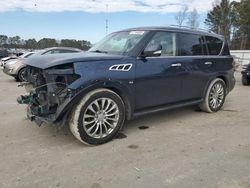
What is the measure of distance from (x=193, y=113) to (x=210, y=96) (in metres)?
0.51

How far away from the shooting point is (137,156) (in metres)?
4.18

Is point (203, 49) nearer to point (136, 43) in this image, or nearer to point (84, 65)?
point (136, 43)

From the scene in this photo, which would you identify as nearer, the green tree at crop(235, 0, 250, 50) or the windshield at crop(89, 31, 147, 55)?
the windshield at crop(89, 31, 147, 55)

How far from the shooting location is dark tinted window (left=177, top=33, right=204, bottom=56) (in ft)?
19.1

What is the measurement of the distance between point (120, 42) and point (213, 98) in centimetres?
256

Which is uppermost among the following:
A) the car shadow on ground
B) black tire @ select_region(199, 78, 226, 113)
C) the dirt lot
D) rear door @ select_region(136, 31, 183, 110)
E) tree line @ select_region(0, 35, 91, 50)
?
tree line @ select_region(0, 35, 91, 50)

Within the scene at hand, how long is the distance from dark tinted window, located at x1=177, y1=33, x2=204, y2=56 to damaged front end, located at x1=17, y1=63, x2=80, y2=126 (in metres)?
2.38

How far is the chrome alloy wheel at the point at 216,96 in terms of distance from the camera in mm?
6664

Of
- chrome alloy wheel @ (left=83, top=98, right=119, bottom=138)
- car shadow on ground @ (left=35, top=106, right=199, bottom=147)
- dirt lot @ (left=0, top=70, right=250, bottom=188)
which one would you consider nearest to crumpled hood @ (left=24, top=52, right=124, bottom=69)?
chrome alloy wheel @ (left=83, top=98, right=119, bottom=138)

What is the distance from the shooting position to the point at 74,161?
13.2ft

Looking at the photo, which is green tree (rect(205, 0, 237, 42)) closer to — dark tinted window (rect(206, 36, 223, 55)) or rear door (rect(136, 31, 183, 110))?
dark tinted window (rect(206, 36, 223, 55))

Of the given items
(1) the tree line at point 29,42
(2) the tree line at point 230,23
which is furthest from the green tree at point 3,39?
(2) the tree line at point 230,23

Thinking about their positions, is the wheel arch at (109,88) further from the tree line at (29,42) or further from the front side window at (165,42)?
the tree line at (29,42)

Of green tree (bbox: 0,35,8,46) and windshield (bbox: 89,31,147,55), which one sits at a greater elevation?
green tree (bbox: 0,35,8,46)
